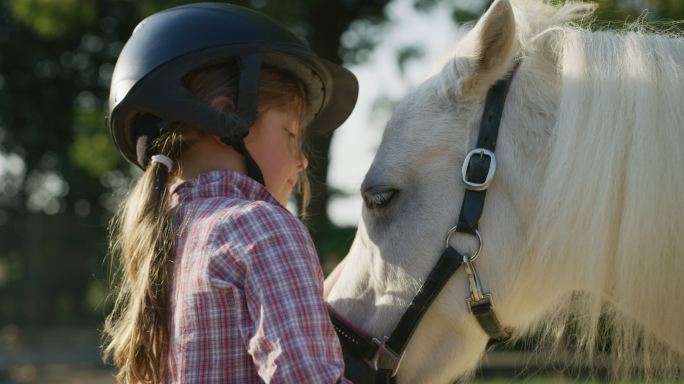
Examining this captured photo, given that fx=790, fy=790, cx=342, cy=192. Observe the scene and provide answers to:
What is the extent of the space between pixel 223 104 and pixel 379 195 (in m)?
0.56

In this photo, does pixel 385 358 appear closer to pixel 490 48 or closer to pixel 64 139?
Answer: pixel 490 48

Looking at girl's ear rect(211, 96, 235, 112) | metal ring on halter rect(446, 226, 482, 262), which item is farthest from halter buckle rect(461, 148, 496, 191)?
girl's ear rect(211, 96, 235, 112)

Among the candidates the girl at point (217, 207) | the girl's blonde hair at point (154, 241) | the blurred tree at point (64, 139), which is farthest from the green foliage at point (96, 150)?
the girl's blonde hair at point (154, 241)

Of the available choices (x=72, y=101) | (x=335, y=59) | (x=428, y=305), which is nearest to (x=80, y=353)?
(x=335, y=59)

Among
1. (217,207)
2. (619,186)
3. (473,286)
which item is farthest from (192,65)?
(619,186)

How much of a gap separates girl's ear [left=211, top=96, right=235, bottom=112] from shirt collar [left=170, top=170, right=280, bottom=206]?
0.21 metres

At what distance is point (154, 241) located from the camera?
2174mm

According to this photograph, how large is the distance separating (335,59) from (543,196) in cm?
788

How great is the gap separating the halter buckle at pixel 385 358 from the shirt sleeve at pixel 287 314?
503 mm

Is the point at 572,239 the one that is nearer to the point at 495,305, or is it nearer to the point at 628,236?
the point at 628,236

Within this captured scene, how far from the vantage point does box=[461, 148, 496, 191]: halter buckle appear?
237 cm

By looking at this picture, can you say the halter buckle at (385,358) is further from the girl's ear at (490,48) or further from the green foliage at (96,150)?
the green foliage at (96,150)

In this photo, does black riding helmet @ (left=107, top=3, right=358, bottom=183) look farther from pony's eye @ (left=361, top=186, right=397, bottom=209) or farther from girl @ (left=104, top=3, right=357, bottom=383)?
pony's eye @ (left=361, top=186, right=397, bottom=209)

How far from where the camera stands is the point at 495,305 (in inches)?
96.0
